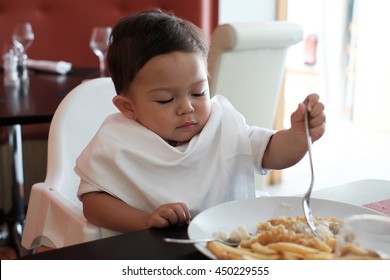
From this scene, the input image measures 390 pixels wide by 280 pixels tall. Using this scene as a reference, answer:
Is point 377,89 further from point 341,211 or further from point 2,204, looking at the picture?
point 341,211

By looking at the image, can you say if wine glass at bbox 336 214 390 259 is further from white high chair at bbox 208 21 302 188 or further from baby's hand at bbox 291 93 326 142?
white high chair at bbox 208 21 302 188

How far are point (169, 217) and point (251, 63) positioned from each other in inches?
65.1

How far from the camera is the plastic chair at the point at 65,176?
121cm

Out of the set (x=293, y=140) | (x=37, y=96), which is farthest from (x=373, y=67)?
(x=293, y=140)

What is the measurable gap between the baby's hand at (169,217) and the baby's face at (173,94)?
25 centimetres

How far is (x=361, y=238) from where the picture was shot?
0.60 meters

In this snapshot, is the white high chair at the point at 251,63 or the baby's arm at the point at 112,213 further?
the white high chair at the point at 251,63

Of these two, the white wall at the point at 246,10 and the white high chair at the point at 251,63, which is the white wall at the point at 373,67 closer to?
the white wall at the point at 246,10

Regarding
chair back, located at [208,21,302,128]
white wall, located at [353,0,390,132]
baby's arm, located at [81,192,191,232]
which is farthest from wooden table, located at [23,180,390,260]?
white wall, located at [353,0,390,132]

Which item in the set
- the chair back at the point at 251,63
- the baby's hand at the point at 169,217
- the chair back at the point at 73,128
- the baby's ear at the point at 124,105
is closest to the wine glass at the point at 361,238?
the baby's hand at the point at 169,217

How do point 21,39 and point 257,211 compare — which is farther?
point 21,39

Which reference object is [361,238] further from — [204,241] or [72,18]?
[72,18]

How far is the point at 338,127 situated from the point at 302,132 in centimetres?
429

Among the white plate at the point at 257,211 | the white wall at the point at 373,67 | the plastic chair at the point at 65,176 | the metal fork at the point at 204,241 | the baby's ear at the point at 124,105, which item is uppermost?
the baby's ear at the point at 124,105
